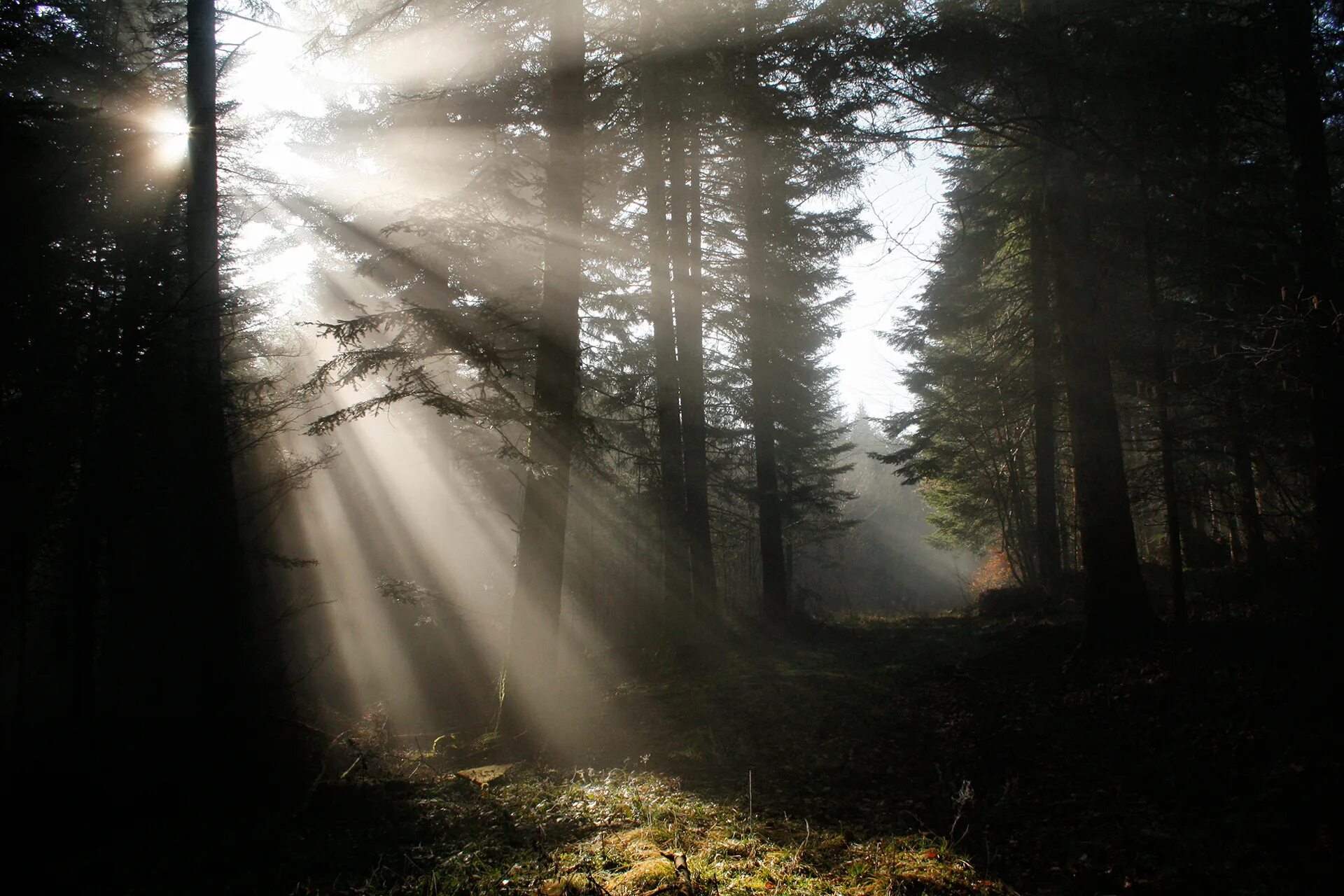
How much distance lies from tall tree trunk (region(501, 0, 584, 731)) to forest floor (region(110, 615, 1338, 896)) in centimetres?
104

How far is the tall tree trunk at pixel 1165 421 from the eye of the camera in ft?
28.6

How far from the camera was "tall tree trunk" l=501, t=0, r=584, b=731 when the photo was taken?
7484 millimetres

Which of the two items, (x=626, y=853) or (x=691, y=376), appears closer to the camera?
(x=626, y=853)

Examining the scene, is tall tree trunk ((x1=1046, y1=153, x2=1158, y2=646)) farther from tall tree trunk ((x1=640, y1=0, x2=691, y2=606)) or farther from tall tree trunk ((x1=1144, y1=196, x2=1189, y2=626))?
tall tree trunk ((x1=640, y1=0, x2=691, y2=606))

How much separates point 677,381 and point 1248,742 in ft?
31.9

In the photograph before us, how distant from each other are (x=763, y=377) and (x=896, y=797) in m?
10.7

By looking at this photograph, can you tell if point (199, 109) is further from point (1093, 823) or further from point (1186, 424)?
point (1186, 424)

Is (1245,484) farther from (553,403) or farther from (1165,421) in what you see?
(553,403)

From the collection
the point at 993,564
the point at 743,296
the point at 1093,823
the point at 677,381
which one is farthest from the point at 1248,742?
the point at 993,564

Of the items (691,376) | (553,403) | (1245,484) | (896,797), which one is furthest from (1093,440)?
(691,376)

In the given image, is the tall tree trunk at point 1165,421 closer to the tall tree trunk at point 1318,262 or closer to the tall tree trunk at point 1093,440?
the tall tree trunk at point 1093,440

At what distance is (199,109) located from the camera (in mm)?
8609

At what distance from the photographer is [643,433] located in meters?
12.6

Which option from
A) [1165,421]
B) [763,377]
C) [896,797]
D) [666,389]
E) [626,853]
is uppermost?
[763,377]
